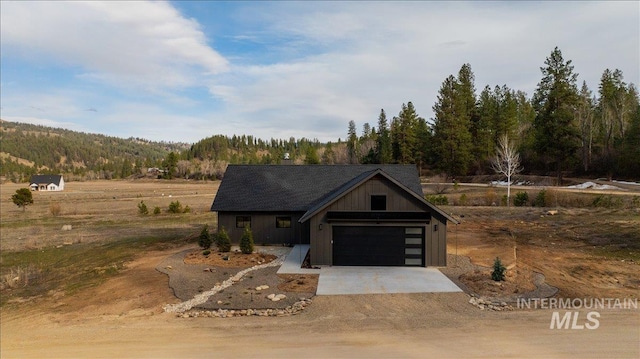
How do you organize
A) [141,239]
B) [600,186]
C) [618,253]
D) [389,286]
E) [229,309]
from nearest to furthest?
[229,309] < [389,286] < [618,253] < [141,239] < [600,186]

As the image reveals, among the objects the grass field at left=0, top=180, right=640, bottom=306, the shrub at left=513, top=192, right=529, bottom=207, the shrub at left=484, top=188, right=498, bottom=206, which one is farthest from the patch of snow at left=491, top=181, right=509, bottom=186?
the shrub at left=513, top=192, right=529, bottom=207

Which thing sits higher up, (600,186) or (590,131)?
(590,131)

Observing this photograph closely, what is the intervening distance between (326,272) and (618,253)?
1714 centimetres

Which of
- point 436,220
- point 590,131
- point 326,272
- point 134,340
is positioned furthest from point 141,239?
point 590,131

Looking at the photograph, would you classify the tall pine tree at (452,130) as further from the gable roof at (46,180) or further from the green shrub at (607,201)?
the gable roof at (46,180)

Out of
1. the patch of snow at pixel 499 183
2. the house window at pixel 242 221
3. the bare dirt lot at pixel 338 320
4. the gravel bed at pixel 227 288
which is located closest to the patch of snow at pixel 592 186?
the patch of snow at pixel 499 183

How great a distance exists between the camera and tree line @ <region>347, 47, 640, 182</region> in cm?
4978

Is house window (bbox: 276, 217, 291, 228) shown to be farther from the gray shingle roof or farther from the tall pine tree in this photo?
the tall pine tree

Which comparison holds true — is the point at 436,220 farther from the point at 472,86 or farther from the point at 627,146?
the point at 472,86

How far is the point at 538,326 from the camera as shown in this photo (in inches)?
465

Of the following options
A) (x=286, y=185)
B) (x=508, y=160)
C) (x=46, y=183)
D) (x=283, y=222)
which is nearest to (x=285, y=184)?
(x=286, y=185)

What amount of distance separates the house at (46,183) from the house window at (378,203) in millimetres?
109107

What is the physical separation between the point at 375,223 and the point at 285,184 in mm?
9379

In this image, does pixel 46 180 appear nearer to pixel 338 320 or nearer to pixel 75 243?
pixel 75 243
